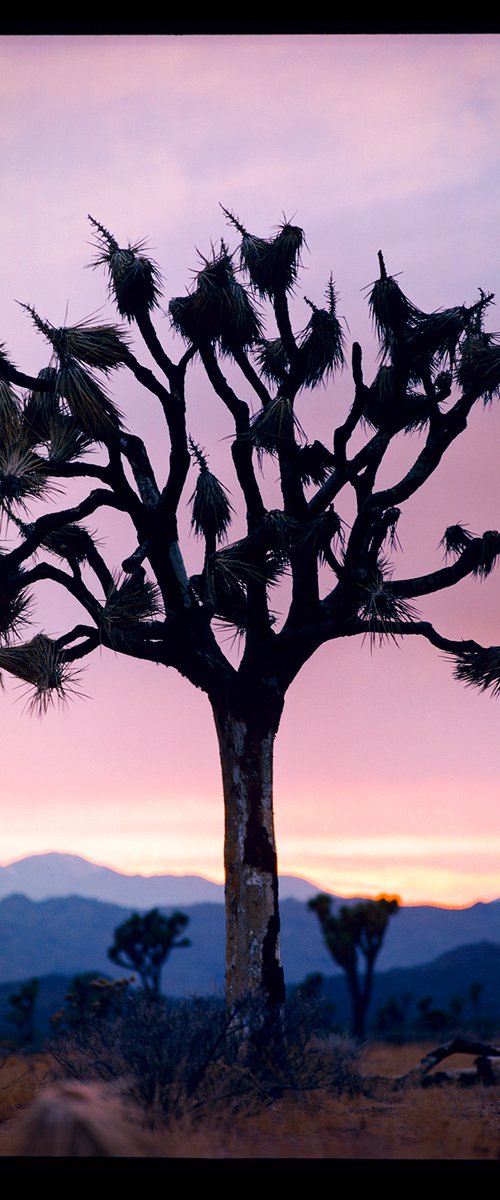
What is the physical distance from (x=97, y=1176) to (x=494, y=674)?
25.2 feet

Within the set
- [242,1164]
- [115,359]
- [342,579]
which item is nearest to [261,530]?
[342,579]

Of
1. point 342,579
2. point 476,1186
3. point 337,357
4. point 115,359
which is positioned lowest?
point 476,1186

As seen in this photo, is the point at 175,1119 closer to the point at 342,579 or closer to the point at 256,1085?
the point at 256,1085

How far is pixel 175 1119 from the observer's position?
29.0 ft

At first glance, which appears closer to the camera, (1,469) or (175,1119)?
(175,1119)

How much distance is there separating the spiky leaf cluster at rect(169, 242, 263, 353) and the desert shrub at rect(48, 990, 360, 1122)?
7.16m

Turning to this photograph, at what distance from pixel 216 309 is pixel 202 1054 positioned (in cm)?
762

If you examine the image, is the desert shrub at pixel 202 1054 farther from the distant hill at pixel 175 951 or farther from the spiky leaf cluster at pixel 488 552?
the distant hill at pixel 175 951

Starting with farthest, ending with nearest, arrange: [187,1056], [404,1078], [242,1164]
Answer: [404,1078] → [187,1056] → [242,1164]

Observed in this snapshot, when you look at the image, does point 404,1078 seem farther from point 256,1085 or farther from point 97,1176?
point 97,1176

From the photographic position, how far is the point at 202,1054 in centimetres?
989

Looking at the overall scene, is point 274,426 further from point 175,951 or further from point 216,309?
point 175,951

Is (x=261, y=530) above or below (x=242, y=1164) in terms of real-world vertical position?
above

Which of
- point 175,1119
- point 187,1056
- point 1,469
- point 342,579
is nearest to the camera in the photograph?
point 175,1119
